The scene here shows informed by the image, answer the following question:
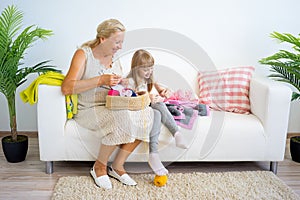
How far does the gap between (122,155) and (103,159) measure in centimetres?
12

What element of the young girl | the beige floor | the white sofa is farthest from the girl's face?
the beige floor

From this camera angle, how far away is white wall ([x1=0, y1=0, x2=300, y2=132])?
8.77 ft

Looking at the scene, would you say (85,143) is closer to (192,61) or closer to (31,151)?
(31,151)

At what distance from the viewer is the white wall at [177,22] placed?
8.77ft

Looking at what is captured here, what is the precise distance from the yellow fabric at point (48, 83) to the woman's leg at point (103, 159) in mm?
310

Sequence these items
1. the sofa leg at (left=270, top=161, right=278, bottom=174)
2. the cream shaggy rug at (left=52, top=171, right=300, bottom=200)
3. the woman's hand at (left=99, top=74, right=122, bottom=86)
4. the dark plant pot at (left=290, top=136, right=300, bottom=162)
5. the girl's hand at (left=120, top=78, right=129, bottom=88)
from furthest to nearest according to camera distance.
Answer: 1. the dark plant pot at (left=290, top=136, right=300, bottom=162)
2. the sofa leg at (left=270, top=161, right=278, bottom=174)
3. the girl's hand at (left=120, top=78, right=129, bottom=88)
4. the woman's hand at (left=99, top=74, right=122, bottom=86)
5. the cream shaggy rug at (left=52, top=171, right=300, bottom=200)

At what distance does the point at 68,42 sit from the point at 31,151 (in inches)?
35.1

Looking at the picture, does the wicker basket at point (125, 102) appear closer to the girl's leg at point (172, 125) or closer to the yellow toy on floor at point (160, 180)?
the girl's leg at point (172, 125)

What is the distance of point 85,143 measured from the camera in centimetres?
205

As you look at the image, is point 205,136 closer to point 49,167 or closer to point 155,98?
point 155,98

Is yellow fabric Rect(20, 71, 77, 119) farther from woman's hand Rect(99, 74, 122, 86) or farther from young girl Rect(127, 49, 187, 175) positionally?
young girl Rect(127, 49, 187, 175)

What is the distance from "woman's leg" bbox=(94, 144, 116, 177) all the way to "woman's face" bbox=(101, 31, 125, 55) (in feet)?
1.92

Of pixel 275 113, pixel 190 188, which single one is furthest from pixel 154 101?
pixel 275 113

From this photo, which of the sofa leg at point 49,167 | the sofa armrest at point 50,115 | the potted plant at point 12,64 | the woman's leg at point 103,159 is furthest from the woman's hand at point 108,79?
the sofa leg at point 49,167
